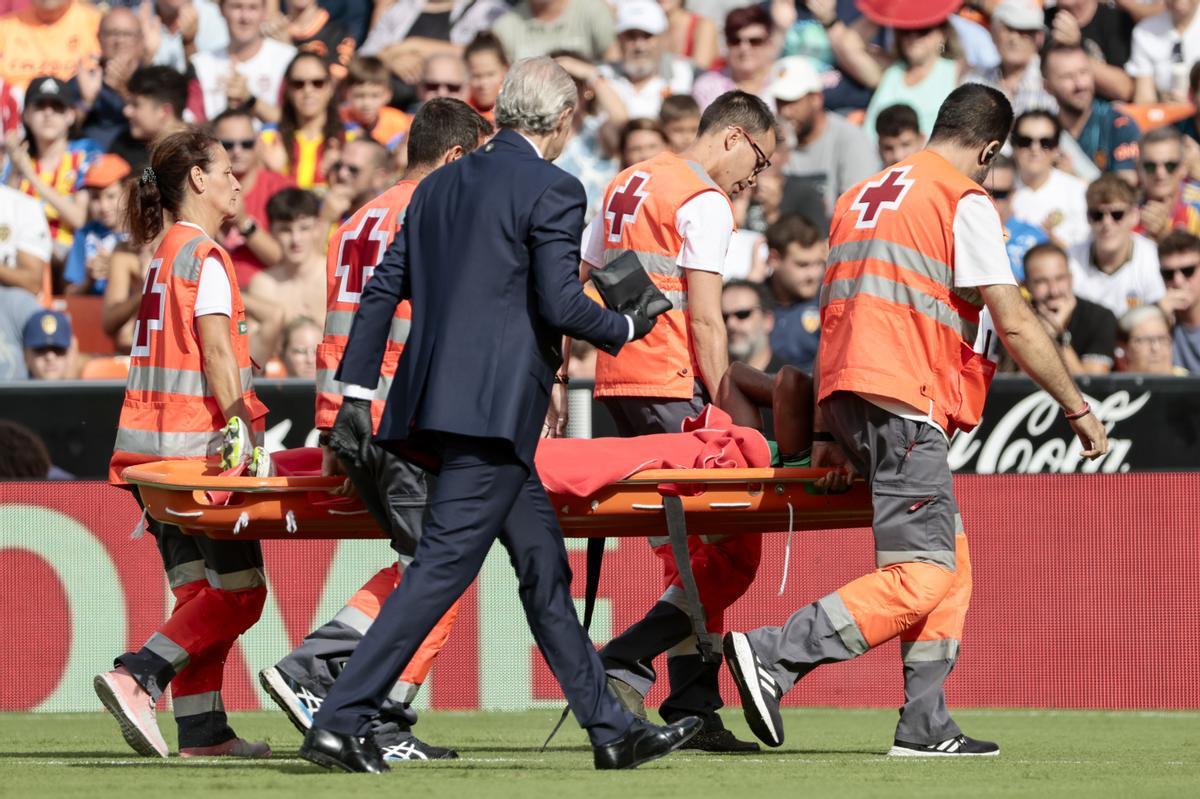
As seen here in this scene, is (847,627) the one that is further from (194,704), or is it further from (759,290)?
(759,290)

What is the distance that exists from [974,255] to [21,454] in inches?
217

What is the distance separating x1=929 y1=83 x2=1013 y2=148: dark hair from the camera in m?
7.23

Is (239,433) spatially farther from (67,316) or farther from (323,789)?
(67,316)

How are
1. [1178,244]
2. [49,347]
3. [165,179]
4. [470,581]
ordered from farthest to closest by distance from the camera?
1. [1178,244]
2. [49,347]
3. [165,179]
4. [470,581]

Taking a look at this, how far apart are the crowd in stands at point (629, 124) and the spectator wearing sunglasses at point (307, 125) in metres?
0.02

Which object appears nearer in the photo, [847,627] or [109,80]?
[847,627]

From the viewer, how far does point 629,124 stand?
40.7 ft

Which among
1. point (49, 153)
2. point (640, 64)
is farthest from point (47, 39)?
point (640, 64)

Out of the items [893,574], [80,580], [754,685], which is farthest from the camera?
[80,580]

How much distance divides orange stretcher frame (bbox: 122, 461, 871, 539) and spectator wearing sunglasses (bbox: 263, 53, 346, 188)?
6.37 meters

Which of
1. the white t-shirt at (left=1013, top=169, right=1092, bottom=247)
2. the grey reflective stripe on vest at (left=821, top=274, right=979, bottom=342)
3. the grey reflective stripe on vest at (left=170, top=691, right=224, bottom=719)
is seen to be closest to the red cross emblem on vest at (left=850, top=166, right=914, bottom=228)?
the grey reflective stripe on vest at (left=821, top=274, right=979, bottom=342)

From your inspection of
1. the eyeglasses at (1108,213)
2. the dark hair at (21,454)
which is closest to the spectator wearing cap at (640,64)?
the eyeglasses at (1108,213)

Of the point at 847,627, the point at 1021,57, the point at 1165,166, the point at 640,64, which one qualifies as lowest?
the point at 847,627

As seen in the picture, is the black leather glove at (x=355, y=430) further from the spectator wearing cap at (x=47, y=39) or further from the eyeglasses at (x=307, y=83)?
the spectator wearing cap at (x=47, y=39)
